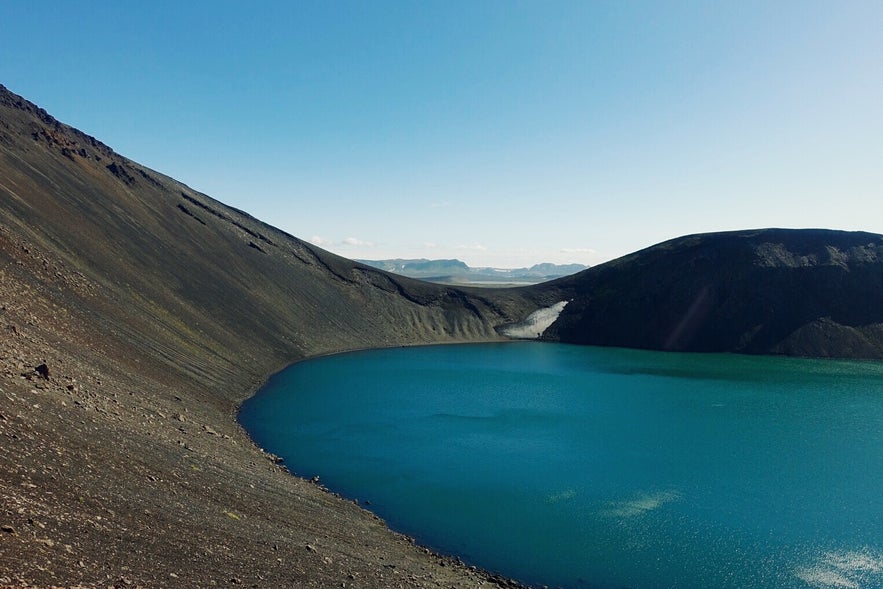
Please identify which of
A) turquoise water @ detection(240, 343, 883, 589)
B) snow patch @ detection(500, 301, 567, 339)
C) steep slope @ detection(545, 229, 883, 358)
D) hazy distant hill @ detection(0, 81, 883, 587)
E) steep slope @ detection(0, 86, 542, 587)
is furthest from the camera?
snow patch @ detection(500, 301, 567, 339)

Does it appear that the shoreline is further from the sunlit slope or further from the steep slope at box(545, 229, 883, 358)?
→ the steep slope at box(545, 229, 883, 358)

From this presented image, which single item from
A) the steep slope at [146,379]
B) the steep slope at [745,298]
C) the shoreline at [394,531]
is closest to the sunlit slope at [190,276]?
the steep slope at [146,379]

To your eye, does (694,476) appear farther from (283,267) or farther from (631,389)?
(283,267)

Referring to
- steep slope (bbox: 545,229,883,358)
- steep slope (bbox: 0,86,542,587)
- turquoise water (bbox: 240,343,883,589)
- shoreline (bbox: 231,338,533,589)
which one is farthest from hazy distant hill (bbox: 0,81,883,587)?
turquoise water (bbox: 240,343,883,589)

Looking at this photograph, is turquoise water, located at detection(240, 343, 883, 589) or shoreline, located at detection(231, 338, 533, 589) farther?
turquoise water, located at detection(240, 343, 883, 589)

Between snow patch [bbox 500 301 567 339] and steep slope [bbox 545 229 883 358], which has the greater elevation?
steep slope [bbox 545 229 883 358]

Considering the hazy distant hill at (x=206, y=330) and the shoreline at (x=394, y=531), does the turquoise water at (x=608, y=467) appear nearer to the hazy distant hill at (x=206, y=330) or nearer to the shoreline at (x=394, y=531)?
the shoreline at (x=394, y=531)
